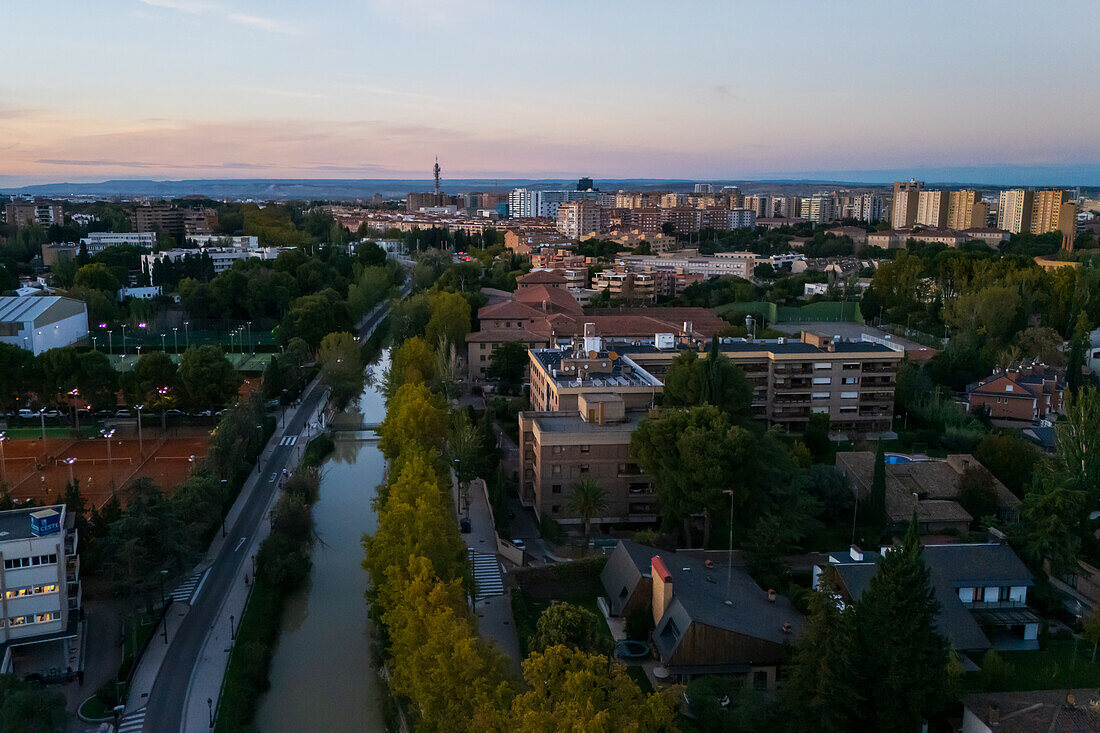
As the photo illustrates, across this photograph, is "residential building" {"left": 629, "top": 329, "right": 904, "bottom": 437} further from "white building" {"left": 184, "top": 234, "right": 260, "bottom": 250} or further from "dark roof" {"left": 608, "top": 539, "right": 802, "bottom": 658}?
"white building" {"left": 184, "top": 234, "right": 260, "bottom": 250}

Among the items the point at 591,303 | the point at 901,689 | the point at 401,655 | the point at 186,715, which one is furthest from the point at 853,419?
the point at 591,303

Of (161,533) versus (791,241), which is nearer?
(161,533)

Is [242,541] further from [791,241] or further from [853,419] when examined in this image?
[791,241]

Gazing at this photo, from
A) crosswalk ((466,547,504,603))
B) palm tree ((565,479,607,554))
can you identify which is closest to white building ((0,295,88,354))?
crosswalk ((466,547,504,603))

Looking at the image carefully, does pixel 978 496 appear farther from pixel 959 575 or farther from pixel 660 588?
pixel 660 588

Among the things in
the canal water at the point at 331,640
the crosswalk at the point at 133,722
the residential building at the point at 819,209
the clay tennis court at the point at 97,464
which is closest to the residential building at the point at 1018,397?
the canal water at the point at 331,640

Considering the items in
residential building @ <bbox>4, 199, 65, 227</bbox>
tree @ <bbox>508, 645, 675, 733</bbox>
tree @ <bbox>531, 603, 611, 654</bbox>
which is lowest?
tree @ <bbox>531, 603, 611, 654</bbox>

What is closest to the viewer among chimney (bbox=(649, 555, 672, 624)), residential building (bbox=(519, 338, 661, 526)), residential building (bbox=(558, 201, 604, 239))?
chimney (bbox=(649, 555, 672, 624))
